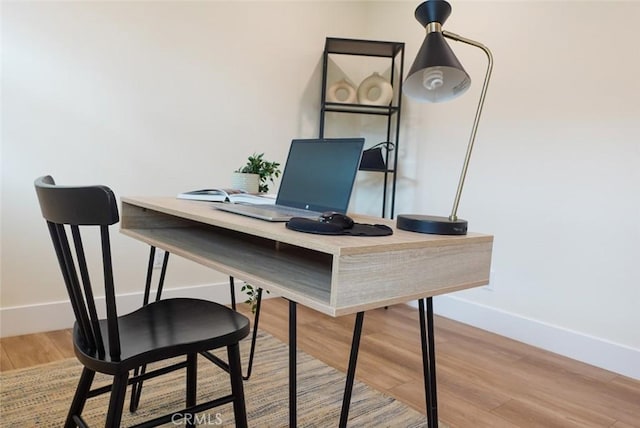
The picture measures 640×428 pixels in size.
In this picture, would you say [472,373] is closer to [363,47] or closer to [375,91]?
[375,91]

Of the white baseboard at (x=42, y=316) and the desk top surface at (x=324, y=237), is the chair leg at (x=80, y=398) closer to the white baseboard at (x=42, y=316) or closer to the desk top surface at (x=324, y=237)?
the desk top surface at (x=324, y=237)

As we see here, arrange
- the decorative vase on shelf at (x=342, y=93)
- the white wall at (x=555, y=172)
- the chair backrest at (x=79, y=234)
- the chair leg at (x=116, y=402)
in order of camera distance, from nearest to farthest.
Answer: the chair backrest at (x=79, y=234)
the chair leg at (x=116, y=402)
the white wall at (x=555, y=172)
the decorative vase on shelf at (x=342, y=93)

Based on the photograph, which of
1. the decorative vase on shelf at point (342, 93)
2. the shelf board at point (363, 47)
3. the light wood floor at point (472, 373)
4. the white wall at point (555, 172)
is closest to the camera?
the light wood floor at point (472, 373)

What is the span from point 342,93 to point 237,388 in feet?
8.08

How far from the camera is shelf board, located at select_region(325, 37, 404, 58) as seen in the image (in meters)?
2.99

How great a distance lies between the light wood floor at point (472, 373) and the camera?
1733 mm

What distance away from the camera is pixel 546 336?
242cm

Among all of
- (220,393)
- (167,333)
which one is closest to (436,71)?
(167,333)

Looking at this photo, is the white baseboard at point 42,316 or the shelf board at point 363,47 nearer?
the white baseboard at point 42,316

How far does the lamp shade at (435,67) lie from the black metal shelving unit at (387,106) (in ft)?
5.11

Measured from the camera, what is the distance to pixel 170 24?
2.53m

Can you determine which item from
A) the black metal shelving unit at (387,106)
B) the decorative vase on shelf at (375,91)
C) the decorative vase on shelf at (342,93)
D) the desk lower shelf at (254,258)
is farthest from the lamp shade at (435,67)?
the decorative vase on shelf at (342,93)

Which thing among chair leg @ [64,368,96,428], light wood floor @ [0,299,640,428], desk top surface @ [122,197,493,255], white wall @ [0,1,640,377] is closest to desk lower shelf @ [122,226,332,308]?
desk top surface @ [122,197,493,255]

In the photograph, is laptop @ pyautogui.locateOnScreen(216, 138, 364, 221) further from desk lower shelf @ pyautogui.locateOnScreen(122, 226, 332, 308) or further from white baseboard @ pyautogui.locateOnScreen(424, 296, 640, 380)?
white baseboard @ pyautogui.locateOnScreen(424, 296, 640, 380)
